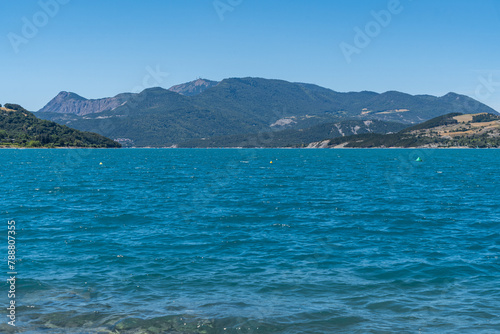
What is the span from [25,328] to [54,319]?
1.19 metres

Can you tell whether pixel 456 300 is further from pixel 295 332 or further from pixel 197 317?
pixel 197 317

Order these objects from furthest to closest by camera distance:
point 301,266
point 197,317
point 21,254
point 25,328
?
point 21,254 → point 301,266 → point 197,317 → point 25,328

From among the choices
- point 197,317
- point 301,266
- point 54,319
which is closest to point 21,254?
point 54,319

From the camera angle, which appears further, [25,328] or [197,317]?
[197,317]

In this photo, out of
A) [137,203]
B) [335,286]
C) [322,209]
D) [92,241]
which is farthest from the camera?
[137,203]

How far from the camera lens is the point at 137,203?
51062 millimetres

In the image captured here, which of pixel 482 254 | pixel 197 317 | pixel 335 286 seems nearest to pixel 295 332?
pixel 197 317

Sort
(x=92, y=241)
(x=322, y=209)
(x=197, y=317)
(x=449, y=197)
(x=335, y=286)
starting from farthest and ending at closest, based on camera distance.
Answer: (x=449, y=197), (x=322, y=209), (x=92, y=241), (x=335, y=286), (x=197, y=317)

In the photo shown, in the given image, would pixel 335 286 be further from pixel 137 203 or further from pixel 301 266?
pixel 137 203

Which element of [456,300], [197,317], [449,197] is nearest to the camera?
[197,317]

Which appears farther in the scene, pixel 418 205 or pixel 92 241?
pixel 418 205

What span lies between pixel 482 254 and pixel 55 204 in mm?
45161

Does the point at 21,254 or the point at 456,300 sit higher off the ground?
the point at 21,254

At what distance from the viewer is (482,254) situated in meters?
27.6
